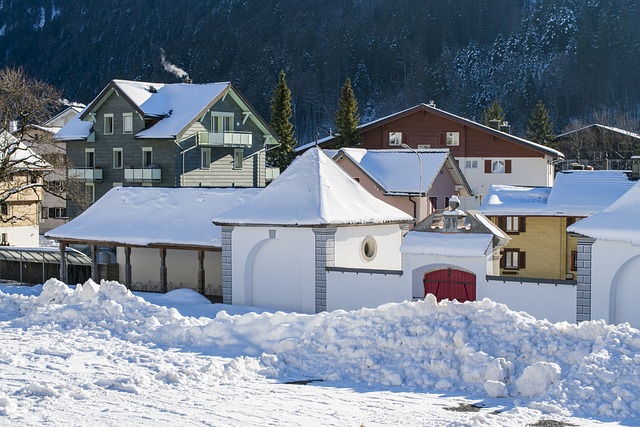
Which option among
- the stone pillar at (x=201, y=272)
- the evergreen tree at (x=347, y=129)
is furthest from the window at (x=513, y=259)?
the evergreen tree at (x=347, y=129)

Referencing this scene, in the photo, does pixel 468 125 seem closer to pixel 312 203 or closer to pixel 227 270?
pixel 312 203

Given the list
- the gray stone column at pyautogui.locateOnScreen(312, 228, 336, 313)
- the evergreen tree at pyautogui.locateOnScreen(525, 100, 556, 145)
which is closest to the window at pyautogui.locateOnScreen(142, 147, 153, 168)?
the gray stone column at pyautogui.locateOnScreen(312, 228, 336, 313)

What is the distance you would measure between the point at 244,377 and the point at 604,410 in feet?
23.8

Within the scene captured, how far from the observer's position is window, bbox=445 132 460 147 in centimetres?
7200

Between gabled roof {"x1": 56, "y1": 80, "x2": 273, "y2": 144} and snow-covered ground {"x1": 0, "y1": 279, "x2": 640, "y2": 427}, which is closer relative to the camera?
snow-covered ground {"x1": 0, "y1": 279, "x2": 640, "y2": 427}

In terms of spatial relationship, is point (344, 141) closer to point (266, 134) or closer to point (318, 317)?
point (266, 134)

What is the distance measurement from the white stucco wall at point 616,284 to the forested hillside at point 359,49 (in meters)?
115

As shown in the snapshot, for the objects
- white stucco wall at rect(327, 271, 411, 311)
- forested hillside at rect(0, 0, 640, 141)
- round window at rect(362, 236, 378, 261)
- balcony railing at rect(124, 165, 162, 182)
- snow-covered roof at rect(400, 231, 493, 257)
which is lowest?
white stucco wall at rect(327, 271, 411, 311)

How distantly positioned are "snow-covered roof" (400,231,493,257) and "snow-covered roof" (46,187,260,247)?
27.1ft

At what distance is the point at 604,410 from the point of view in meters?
17.9

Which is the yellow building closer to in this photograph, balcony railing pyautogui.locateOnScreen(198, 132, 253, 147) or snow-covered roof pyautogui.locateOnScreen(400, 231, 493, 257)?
snow-covered roof pyautogui.locateOnScreen(400, 231, 493, 257)

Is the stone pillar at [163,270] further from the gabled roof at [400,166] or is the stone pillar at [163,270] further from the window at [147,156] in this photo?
the window at [147,156]

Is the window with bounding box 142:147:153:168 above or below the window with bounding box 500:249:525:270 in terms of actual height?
above

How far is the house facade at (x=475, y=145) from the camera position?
69750mm
